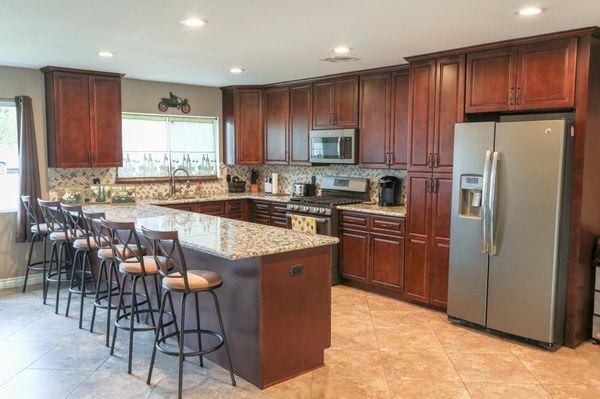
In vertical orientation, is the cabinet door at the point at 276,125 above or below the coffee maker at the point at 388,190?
above

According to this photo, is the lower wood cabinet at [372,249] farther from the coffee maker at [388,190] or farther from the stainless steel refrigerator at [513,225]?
the stainless steel refrigerator at [513,225]

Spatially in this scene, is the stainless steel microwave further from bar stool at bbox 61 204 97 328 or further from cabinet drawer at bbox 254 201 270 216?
bar stool at bbox 61 204 97 328

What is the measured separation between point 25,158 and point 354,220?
143 inches

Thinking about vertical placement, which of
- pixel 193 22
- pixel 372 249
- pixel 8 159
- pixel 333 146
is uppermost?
pixel 193 22

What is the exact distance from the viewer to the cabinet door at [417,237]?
15.3 feet

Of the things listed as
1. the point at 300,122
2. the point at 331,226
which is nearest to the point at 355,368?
the point at 331,226

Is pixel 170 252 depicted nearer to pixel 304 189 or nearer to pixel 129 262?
pixel 129 262

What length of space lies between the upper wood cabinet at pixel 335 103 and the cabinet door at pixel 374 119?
0.41 ft

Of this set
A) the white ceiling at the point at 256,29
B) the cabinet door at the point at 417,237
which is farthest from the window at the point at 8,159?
the cabinet door at the point at 417,237

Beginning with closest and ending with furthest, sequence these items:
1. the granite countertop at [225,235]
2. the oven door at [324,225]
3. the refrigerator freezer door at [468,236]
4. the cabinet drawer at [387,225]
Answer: the granite countertop at [225,235]
the refrigerator freezer door at [468,236]
the cabinet drawer at [387,225]
the oven door at [324,225]

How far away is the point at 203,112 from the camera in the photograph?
678 cm

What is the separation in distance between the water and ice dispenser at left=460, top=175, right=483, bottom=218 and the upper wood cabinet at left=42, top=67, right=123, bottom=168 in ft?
12.9

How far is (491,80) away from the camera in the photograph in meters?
4.12

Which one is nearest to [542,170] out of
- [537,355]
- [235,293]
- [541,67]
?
[541,67]
